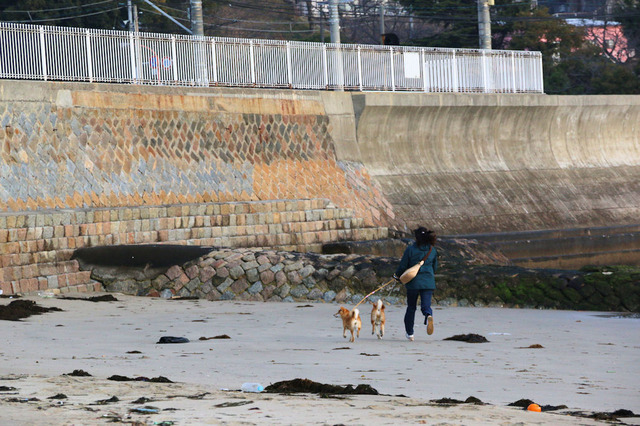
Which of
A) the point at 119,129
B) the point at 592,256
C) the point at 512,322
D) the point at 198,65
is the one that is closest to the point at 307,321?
the point at 512,322

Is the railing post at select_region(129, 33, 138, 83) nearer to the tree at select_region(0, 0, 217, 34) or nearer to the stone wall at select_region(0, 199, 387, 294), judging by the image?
the stone wall at select_region(0, 199, 387, 294)

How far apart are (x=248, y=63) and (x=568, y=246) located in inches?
361

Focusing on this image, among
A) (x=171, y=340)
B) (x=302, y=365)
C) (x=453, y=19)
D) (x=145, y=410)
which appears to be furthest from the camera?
(x=453, y=19)

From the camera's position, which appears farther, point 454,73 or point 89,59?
point 454,73

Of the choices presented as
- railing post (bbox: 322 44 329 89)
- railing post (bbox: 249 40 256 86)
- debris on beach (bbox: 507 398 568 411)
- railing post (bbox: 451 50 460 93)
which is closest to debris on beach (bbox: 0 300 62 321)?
debris on beach (bbox: 507 398 568 411)

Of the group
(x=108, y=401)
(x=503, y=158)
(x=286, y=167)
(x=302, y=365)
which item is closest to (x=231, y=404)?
(x=108, y=401)

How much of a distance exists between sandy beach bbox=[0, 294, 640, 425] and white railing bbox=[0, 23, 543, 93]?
689 centimetres

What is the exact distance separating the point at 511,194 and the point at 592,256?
2592 mm

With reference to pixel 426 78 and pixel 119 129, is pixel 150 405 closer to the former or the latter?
pixel 119 129

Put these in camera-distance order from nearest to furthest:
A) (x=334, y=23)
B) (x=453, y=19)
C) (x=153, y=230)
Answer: (x=153, y=230)
(x=334, y=23)
(x=453, y=19)

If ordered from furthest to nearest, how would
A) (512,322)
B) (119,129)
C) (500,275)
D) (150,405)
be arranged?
(119,129), (500,275), (512,322), (150,405)

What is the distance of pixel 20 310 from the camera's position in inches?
496

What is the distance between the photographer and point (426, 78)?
90.0 feet

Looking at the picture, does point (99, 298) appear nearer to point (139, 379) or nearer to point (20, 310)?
point (20, 310)
